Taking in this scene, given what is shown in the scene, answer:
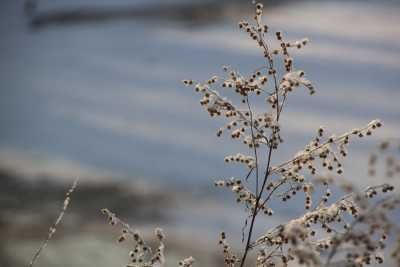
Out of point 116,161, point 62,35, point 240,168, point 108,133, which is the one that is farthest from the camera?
point 62,35

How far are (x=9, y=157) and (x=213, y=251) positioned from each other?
7.25 feet

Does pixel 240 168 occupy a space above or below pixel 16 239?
above

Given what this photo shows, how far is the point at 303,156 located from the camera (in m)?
1.70

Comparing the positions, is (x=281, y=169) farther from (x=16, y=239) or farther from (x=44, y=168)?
(x=44, y=168)

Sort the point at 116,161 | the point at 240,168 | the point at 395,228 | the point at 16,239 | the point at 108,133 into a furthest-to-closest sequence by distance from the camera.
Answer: the point at 108,133, the point at 116,161, the point at 240,168, the point at 16,239, the point at 395,228

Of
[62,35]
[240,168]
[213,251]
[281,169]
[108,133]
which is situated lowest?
[281,169]

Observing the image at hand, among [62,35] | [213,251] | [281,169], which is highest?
[62,35]

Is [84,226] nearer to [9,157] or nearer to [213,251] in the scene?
[213,251]

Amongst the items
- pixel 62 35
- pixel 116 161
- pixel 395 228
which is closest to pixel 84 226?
pixel 116 161

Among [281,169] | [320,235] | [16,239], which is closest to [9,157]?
[16,239]

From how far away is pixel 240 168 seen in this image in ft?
15.9

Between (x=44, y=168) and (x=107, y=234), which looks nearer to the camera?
(x=107, y=234)

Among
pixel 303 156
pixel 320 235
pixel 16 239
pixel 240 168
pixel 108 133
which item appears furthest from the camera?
pixel 108 133

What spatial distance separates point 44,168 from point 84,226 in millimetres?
949
